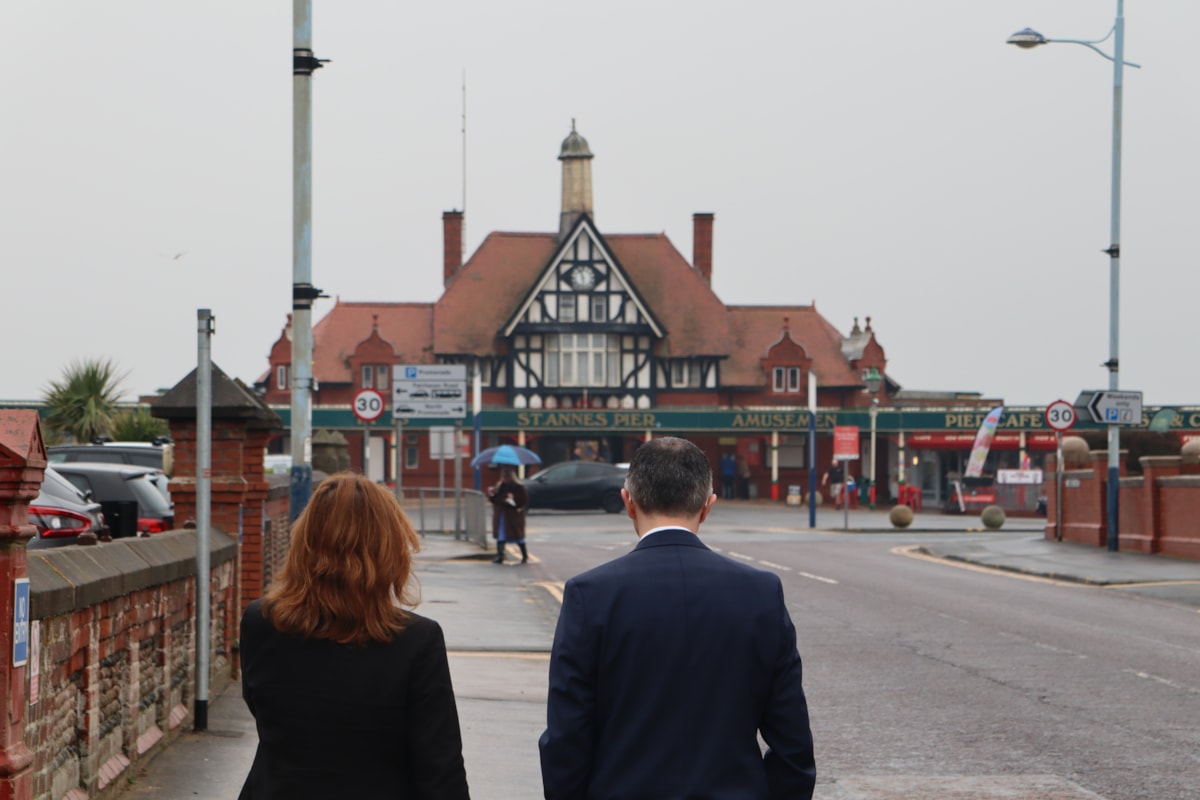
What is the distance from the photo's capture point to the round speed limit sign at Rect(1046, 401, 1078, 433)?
3325 centimetres

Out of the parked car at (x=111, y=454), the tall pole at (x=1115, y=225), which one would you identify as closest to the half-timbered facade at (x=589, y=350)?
the tall pole at (x=1115, y=225)

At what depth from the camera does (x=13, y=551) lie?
16.1 ft

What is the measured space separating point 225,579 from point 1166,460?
71.0ft

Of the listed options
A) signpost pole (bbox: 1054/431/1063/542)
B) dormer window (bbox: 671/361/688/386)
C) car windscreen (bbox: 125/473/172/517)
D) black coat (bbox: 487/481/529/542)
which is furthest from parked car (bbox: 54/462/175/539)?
dormer window (bbox: 671/361/688/386)

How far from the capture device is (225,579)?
1158 centimetres

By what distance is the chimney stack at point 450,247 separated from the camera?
73.0 metres

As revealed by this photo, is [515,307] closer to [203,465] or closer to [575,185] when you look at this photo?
[575,185]

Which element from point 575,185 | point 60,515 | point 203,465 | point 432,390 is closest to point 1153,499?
point 432,390

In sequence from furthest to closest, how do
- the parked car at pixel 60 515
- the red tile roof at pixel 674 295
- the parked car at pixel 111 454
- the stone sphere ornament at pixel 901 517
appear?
the red tile roof at pixel 674 295 → the stone sphere ornament at pixel 901 517 → the parked car at pixel 111 454 → the parked car at pixel 60 515

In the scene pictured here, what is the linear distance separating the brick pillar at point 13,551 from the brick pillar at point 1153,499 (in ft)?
86.3

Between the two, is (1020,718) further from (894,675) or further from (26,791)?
(26,791)

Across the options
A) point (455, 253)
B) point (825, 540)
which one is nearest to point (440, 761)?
point (825, 540)

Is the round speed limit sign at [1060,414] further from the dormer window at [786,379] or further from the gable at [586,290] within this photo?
the dormer window at [786,379]

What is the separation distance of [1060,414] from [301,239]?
22.7 metres
